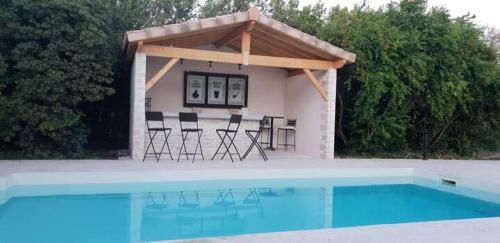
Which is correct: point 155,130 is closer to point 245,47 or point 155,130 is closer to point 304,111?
point 245,47

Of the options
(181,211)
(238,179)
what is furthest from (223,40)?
(181,211)

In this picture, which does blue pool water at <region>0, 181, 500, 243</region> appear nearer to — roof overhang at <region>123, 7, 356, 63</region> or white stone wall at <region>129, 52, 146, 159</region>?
white stone wall at <region>129, 52, 146, 159</region>

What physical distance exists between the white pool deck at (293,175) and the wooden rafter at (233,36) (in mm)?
3001

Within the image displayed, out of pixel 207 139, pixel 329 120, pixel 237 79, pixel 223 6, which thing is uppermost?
pixel 223 6

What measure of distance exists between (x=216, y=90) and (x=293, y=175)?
5.09m

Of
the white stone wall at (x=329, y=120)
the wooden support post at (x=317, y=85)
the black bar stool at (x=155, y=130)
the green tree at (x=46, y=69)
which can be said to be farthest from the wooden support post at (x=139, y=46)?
the white stone wall at (x=329, y=120)

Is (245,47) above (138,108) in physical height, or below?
above

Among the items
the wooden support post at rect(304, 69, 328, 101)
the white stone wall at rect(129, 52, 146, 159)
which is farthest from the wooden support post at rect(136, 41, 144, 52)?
the wooden support post at rect(304, 69, 328, 101)

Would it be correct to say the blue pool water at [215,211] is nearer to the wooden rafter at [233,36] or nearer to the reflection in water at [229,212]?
the reflection in water at [229,212]

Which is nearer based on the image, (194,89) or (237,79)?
(194,89)

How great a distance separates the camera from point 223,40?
10797 millimetres

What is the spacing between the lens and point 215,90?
11.9 meters

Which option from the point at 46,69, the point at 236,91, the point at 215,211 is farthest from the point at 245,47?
the point at 215,211

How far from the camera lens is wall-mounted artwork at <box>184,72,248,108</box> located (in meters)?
11.6
